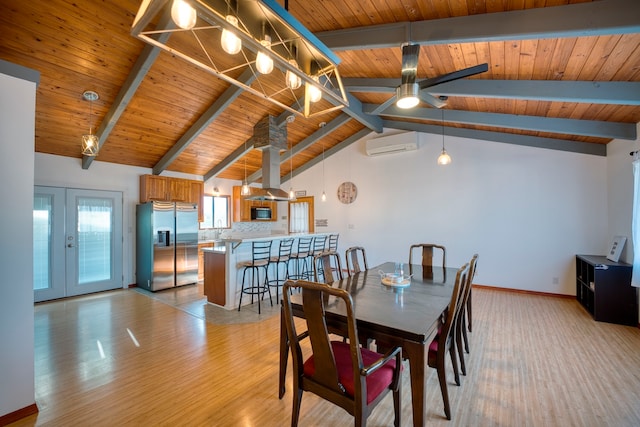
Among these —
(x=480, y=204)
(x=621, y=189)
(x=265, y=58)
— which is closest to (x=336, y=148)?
(x=480, y=204)

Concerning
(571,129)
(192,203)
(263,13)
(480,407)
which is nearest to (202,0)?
Answer: (263,13)

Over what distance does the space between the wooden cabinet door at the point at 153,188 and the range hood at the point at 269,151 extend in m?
2.06

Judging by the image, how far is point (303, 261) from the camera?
18.5ft

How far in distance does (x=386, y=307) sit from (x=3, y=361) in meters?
2.71

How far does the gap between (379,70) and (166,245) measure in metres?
4.95

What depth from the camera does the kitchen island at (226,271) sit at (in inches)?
166

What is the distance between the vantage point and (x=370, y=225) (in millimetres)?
6703

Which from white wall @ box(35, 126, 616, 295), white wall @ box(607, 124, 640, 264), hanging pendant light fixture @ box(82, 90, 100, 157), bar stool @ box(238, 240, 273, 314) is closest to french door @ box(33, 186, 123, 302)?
white wall @ box(35, 126, 616, 295)

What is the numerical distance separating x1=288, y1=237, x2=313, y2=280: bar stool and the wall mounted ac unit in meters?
2.65

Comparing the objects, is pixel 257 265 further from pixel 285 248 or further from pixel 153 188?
pixel 153 188

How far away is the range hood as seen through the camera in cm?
529

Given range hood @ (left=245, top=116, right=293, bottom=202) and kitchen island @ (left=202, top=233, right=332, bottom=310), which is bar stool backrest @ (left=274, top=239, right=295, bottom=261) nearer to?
kitchen island @ (left=202, top=233, right=332, bottom=310)

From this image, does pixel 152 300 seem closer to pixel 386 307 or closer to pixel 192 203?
pixel 192 203

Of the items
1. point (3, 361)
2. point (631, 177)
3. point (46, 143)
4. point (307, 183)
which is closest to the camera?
point (3, 361)
